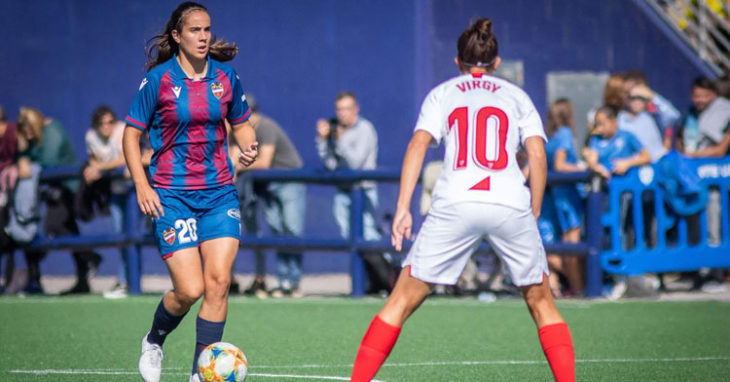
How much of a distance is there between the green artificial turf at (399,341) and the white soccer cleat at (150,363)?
0.45 m

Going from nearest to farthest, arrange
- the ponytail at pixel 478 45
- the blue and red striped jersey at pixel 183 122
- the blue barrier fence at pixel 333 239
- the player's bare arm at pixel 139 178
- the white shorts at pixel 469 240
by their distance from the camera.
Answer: the white shorts at pixel 469 240 < the ponytail at pixel 478 45 < the player's bare arm at pixel 139 178 < the blue and red striped jersey at pixel 183 122 < the blue barrier fence at pixel 333 239

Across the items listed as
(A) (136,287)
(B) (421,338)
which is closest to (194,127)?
(B) (421,338)

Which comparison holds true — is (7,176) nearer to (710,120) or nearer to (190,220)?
(710,120)

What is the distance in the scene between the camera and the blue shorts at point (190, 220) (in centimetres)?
666

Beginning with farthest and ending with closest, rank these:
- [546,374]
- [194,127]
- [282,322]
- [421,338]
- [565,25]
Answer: [565,25] < [282,322] < [421,338] < [546,374] < [194,127]

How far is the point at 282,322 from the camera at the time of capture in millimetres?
10891

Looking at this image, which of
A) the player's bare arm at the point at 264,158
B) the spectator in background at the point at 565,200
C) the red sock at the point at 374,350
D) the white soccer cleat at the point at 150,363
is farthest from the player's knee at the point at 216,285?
the player's bare arm at the point at 264,158

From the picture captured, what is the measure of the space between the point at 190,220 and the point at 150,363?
88 centimetres

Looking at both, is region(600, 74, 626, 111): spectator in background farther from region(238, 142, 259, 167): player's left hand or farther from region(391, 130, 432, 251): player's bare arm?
region(391, 130, 432, 251): player's bare arm

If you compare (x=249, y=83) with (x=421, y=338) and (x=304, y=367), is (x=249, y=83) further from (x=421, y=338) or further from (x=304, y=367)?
(x=304, y=367)

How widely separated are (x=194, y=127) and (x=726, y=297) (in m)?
8.04

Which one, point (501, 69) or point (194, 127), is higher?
point (501, 69)

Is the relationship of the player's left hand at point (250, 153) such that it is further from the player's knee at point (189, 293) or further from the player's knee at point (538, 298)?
the player's knee at point (538, 298)

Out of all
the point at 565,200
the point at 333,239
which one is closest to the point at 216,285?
the point at 333,239
